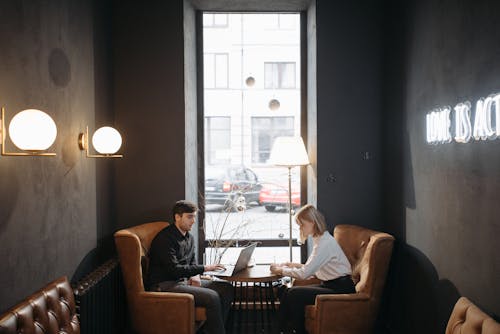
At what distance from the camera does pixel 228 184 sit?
5074 mm

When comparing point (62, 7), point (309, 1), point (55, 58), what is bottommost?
point (55, 58)

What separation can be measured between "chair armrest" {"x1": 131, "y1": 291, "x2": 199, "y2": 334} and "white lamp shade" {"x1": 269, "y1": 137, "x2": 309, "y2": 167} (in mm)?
1586

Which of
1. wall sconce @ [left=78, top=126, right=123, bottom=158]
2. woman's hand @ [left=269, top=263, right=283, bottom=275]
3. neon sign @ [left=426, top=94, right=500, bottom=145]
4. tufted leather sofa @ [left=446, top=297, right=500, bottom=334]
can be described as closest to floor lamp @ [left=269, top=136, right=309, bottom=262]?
woman's hand @ [left=269, top=263, right=283, bottom=275]

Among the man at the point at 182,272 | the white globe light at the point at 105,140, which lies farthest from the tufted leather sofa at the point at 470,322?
the white globe light at the point at 105,140

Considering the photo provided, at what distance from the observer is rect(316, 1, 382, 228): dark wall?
459 cm

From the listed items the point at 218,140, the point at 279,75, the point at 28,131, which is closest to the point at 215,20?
the point at 279,75

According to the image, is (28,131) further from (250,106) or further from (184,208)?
(250,106)

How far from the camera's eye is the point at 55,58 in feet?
10.2

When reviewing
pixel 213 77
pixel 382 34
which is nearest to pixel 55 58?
pixel 213 77

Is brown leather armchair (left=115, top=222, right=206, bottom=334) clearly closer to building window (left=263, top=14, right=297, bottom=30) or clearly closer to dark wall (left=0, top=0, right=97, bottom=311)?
dark wall (left=0, top=0, right=97, bottom=311)

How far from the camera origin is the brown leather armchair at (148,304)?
11.8 ft

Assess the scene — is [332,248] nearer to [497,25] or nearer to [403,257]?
[403,257]

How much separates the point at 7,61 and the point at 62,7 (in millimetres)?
958

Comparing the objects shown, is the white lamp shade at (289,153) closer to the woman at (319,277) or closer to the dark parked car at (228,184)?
the dark parked car at (228,184)
